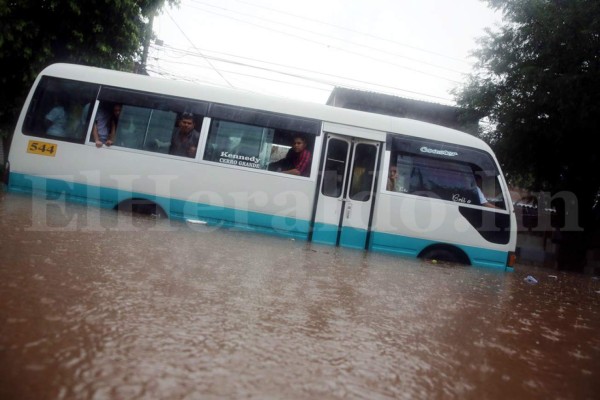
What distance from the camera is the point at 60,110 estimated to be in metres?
6.52

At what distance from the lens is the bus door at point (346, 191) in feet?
21.2

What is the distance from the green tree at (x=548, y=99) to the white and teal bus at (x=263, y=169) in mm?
5385

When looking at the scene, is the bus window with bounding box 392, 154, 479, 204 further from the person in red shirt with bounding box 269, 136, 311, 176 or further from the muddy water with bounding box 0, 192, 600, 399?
the muddy water with bounding box 0, 192, 600, 399

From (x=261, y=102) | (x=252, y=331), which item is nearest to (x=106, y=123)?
(x=261, y=102)

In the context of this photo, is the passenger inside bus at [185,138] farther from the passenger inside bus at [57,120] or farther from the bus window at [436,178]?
the bus window at [436,178]

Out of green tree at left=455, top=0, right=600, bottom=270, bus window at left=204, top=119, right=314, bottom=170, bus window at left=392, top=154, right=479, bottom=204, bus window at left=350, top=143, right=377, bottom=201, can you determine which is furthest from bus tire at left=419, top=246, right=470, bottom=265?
green tree at left=455, top=0, right=600, bottom=270

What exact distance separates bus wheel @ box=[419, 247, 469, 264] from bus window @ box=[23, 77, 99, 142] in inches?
241

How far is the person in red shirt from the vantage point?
649cm

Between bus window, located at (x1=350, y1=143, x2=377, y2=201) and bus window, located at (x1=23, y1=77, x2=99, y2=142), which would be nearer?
bus window, located at (x1=23, y1=77, x2=99, y2=142)

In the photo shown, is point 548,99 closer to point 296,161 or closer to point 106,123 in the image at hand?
point 296,161

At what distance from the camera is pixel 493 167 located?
255 inches

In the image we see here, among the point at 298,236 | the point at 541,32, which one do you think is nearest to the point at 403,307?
the point at 298,236

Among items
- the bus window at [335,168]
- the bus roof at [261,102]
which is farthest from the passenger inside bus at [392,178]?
the bus window at [335,168]

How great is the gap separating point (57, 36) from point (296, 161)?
6.77m
